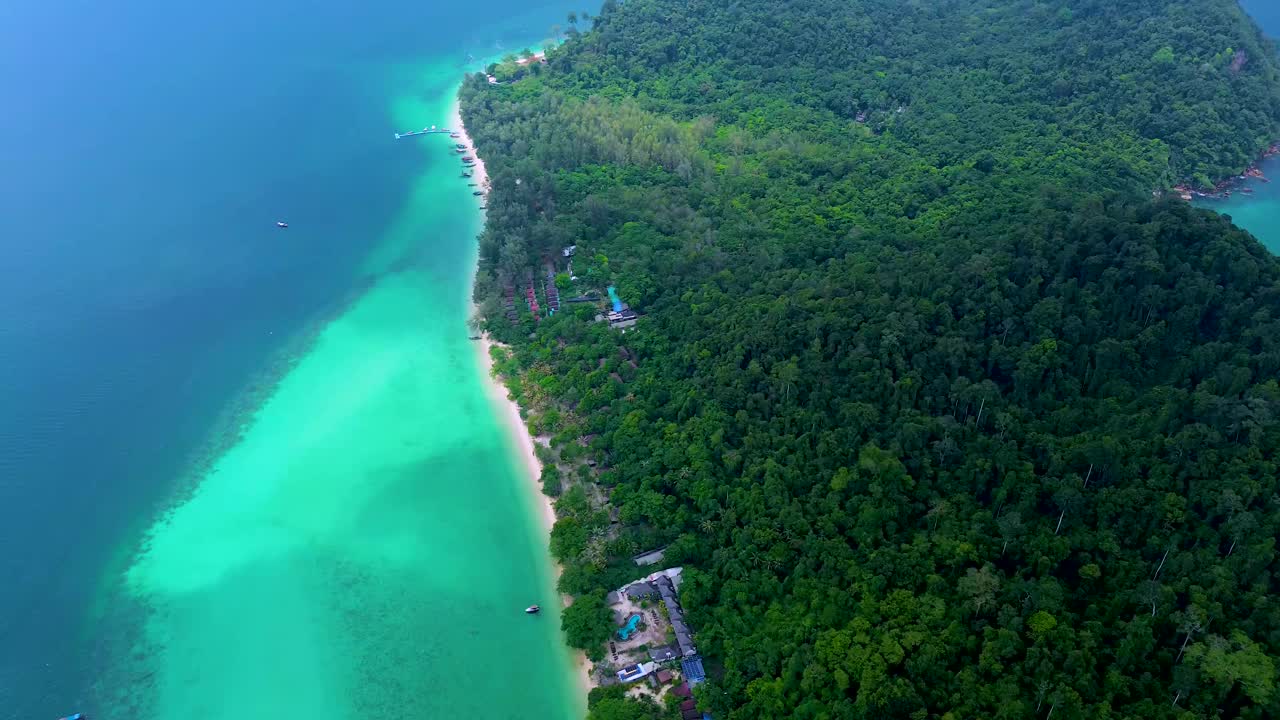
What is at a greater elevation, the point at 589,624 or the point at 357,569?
the point at 357,569

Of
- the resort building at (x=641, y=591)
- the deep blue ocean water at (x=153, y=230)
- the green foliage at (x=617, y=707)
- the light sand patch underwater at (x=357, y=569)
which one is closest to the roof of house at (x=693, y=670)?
the green foliage at (x=617, y=707)

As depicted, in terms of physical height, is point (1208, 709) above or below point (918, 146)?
below

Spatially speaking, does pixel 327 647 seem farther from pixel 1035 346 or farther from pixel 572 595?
pixel 1035 346

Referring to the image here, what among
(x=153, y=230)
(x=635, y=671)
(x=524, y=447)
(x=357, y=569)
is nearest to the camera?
(x=635, y=671)

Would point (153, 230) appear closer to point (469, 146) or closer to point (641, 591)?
point (469, 146)

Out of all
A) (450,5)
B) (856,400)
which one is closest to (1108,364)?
(856,400)

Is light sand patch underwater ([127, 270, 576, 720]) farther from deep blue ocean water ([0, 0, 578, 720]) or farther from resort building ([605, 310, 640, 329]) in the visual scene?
resort building ([605, 310, 640, 329])

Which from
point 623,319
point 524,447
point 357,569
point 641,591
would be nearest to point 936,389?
point 641,591
